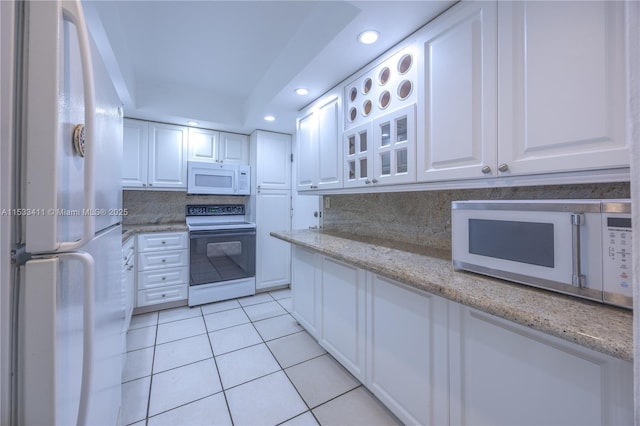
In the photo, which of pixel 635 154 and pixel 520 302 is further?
pixel 520 302

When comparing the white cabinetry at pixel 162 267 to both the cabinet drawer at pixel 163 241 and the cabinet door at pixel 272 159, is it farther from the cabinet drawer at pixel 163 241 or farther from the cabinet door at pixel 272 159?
the cabinet door at pixel 272 159

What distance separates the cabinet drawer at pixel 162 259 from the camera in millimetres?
2655

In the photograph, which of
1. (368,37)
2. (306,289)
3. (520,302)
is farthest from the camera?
(306,289)

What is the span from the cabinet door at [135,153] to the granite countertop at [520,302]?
272cm

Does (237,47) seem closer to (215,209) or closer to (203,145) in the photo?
(203,145)

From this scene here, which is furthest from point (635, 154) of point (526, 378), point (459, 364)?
point (459, 364)

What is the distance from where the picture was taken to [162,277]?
2.75m

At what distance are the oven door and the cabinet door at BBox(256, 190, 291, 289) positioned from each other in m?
0.11

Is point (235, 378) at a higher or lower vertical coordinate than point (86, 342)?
lower

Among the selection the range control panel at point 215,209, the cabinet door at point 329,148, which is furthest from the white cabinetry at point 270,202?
the cabinet door at point 329,148

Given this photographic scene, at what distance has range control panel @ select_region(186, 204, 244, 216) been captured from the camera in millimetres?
3354

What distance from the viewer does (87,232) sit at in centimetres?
60

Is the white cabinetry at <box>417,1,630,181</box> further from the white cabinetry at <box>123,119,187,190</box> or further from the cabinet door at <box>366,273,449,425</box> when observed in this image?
the white cabinetry at <box>123,119,187,190</box>

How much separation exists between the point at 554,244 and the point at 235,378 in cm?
193
